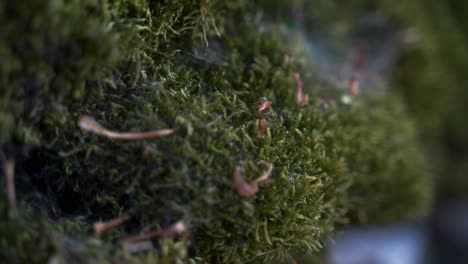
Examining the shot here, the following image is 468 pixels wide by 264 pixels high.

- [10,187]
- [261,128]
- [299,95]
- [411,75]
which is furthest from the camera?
[411,75]

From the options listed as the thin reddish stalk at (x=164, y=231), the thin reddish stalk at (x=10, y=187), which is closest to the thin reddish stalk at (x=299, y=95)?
the thin reddish stalk at (x=164, y=231)

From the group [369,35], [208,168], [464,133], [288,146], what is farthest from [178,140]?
[464,133]

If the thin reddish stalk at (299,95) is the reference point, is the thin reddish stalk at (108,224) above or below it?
below

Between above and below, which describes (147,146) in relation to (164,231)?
above

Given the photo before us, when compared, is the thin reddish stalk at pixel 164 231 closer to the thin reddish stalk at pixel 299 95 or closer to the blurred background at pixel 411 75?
the thin reddish stalk at pixel 299 95

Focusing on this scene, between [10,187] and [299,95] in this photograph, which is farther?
[299,95]

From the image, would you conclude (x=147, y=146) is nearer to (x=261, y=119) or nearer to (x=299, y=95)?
(x=261, y=119)

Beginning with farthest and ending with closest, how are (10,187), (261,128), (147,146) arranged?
→ (261,128)
(147,146)
(10,187)

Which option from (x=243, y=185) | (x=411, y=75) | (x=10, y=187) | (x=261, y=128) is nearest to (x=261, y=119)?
(x=261, y=128)

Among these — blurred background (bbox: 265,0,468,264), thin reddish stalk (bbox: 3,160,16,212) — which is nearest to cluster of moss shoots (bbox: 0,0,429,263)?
thin reddish stalk (bbox: 3,160,16,212)
